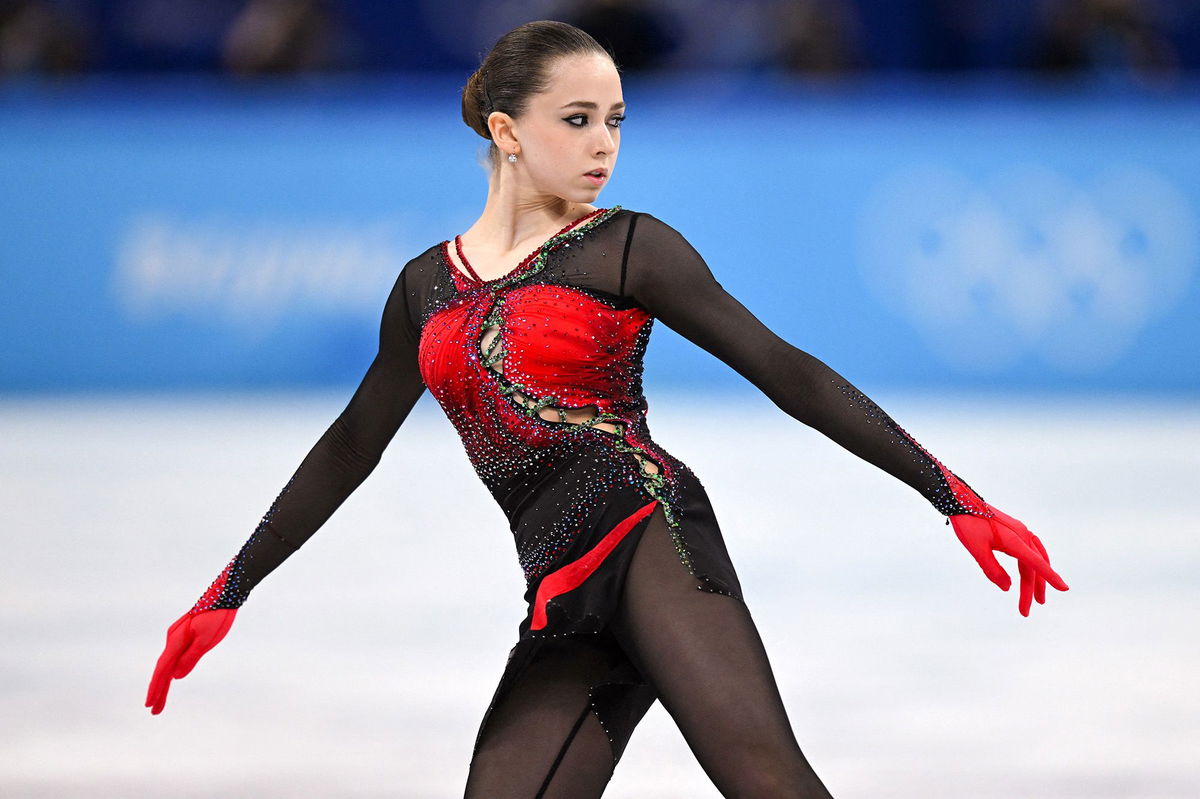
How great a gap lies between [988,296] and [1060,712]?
178 inches

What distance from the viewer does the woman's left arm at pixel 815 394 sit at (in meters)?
2.39

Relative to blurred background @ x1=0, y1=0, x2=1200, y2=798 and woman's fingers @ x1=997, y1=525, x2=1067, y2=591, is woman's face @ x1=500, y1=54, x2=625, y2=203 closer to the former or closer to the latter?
woman's fingers @ x1=997, y1=525, x2=1067, y2=591

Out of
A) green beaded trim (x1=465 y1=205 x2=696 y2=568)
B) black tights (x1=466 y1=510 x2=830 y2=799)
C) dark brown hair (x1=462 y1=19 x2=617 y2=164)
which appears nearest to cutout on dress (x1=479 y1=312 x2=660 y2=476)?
green beaded trim (x1=465 y1=205 x2=696 y2=568)

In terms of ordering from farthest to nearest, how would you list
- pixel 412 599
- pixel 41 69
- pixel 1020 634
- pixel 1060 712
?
pixel 41 69
pixel 412 599
pixel 1020 634
pixel 1060 712

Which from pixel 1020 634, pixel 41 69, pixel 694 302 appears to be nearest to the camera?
pixel 694 302

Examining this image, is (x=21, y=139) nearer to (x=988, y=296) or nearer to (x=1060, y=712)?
(x=988, y=296)

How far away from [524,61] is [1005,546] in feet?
3.36

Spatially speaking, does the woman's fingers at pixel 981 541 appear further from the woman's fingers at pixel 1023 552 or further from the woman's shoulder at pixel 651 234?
the woman's shoulder at pixel 651 234

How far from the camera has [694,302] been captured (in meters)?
2.43

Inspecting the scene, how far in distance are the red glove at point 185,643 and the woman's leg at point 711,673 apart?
0.71 meters

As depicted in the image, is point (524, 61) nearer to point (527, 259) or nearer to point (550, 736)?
point (527, 259)

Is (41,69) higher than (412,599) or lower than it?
higher

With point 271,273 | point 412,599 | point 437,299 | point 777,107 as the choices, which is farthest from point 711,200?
point 437,299

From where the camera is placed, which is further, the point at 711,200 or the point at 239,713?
the point at 711,200
